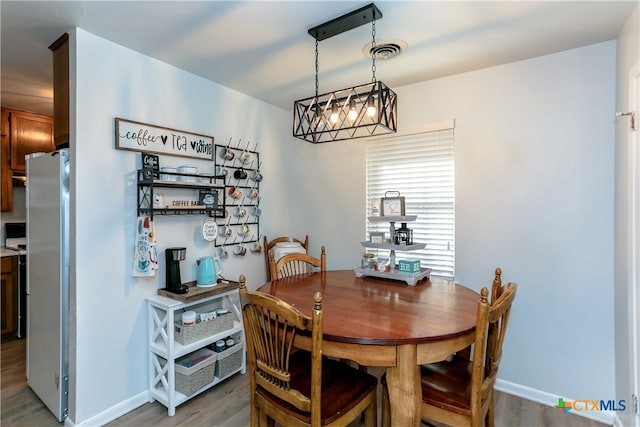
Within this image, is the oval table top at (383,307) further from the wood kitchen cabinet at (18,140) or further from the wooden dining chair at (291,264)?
the wood kitchen cabinet at (18,140)

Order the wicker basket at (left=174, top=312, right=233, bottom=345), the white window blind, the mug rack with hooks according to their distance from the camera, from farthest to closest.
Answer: the mug rack with hooks
the white window blind
the wicker basket at (left=174, top=312, right=233, bottom=345)

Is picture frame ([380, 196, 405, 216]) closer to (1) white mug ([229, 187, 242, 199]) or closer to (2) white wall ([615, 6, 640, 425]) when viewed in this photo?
(2) white wall ([615, 6, 640, 425])

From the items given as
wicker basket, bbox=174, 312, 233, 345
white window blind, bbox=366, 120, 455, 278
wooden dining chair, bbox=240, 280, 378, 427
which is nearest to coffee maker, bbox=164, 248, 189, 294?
wicker basket, bbox=174, 312, 233, 345

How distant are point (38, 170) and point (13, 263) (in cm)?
179

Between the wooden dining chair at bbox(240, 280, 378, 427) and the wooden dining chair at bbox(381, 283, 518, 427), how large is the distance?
0.21 meters

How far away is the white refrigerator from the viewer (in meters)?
1.94

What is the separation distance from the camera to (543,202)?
7.30 feet

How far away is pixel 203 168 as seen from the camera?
2.63m

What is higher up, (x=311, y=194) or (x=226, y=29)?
(x=226, y=29)

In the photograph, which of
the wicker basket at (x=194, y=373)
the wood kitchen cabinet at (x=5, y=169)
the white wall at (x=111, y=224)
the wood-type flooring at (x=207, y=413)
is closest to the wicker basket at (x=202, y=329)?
the wicker basket at (x=194, y=373)

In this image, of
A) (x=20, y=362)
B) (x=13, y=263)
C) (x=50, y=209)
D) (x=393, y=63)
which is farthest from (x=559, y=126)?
(x=13, y=263)

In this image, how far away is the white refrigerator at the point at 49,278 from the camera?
6.36 feet

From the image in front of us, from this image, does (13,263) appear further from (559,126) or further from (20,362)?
(559,126)

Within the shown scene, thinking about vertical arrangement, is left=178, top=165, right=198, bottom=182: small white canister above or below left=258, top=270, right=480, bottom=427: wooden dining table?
above
